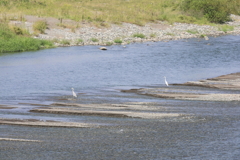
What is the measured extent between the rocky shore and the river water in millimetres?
6948

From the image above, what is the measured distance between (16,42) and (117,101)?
26.1 meters

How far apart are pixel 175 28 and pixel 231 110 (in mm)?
45948

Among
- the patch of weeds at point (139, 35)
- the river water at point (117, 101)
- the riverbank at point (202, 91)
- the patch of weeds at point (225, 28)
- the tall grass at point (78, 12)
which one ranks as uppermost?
the tall grass at point (78, 12)

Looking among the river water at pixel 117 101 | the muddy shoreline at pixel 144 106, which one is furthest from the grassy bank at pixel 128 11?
the muddy shoreline at pixel 144 106

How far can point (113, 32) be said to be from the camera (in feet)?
181

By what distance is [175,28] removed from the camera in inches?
2494

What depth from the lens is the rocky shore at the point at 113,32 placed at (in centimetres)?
4996

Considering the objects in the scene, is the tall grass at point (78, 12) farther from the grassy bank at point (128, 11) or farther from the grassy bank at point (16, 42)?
the grassy bank at point (16, 42)

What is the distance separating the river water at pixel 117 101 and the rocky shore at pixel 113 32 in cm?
695

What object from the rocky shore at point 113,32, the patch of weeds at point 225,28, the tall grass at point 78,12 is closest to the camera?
the rocky shore at point 113,32

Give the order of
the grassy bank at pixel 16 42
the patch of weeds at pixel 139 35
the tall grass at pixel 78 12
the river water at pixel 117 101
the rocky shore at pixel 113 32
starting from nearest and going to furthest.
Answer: the river water at pixel 117 101 < the grassy bank at pixel 16 42 < the rocky shore at pixel 113 32 < the patch of weeds at pixel 139 35 < the tall grass at pixel 78 12

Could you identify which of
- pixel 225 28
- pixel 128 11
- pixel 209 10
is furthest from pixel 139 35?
pixel 209 10

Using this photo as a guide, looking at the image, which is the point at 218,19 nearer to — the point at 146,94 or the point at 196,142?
the point at 146,94

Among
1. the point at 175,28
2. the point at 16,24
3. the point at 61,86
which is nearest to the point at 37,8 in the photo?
the point at 16,24
